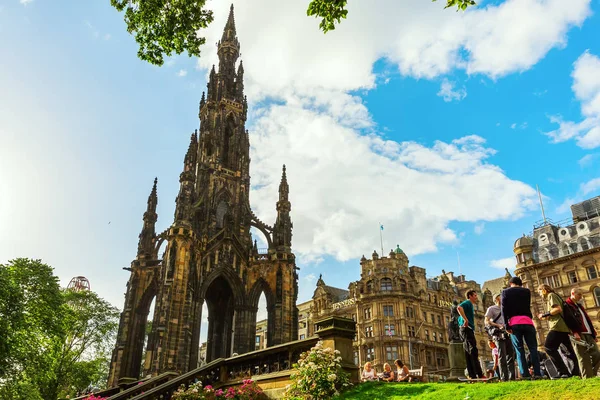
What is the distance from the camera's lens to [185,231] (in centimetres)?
3234

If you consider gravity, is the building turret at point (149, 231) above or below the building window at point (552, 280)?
above

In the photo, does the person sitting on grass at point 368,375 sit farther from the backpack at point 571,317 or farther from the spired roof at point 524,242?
the spired roof at point 524,242

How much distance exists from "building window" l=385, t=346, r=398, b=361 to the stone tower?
20.0 metres

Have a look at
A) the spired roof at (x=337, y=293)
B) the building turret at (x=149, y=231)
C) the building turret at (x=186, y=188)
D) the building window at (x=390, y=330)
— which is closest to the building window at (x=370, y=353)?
the building window at (x=390, y=330)

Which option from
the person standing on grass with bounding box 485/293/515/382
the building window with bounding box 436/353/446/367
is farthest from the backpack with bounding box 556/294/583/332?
the building window with bounding box 436/353/446/367

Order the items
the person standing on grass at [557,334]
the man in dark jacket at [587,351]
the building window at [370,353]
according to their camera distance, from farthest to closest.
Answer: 1. the building window at [370,353]
2. the person standing on grass at [557,334]
3. the man in dark jacket at [587,351]

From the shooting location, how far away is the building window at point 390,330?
5157cm

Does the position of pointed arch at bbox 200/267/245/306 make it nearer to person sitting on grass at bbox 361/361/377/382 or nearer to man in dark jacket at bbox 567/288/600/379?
person sitting on grass at bbox 361/361/377/382

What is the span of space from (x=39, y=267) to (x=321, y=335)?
1026 inches

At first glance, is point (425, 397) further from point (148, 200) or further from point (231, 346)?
point (148, 200)

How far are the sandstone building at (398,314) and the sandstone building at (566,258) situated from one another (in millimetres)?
12600

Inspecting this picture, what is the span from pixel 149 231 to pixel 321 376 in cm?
3263

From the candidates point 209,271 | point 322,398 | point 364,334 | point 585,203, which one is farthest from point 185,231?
point 585,203

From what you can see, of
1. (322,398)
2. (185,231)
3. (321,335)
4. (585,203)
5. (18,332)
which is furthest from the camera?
(585,203)
